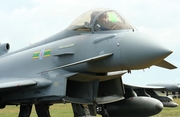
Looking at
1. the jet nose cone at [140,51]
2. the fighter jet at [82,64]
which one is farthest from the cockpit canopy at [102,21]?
the jet nose cone at [140,51]

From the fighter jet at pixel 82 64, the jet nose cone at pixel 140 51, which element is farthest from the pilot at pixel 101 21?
the jet nose cone at pixel 140 51

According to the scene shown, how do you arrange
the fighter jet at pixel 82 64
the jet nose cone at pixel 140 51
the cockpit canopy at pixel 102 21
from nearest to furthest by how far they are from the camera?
1. the jet nose cone at pixel 140 51
2. the fighter jet at pixel 82 64
3. the cockpit canopy at pixel 102 21

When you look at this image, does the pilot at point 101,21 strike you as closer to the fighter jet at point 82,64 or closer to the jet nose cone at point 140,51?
the fighter jet at point 82,64

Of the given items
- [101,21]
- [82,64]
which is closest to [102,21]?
[101,21]

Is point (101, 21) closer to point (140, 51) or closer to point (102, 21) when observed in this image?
point (102, 21)

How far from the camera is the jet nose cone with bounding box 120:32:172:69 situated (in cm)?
746

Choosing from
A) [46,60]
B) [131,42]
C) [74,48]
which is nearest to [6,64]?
[46,60]

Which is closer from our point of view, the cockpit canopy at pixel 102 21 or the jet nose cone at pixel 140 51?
the jet nose cone at pixel 140 51

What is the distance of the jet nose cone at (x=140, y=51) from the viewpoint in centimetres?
746

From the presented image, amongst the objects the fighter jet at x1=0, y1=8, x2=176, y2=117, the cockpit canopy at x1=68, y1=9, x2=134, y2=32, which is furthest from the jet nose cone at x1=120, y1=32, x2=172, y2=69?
the cockpit canopy at x1=68, y1=9, x2=134, y2=32

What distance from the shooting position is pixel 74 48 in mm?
8680

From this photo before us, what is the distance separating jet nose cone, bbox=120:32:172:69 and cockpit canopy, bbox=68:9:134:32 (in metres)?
0.71

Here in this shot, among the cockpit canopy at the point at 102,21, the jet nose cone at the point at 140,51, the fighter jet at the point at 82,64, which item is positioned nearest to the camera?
the jet nose cone at the point at 140,51

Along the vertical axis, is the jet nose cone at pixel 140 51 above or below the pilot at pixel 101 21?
below
